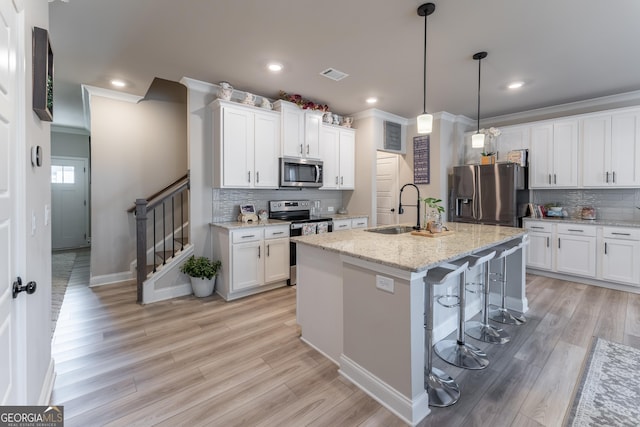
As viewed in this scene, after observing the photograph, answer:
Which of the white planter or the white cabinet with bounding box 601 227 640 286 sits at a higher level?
the white cabinet with bounding box 601 227 640 286

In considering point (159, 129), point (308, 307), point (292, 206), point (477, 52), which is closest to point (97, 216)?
point (159, 129)

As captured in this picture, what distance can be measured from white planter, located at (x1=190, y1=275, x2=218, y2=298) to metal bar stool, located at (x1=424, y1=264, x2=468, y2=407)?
2618 mm

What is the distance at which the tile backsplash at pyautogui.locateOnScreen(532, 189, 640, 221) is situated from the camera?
4.18 metres

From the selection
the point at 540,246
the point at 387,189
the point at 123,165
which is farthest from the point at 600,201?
the point at 123,165

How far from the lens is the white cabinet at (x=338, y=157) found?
15.6 feet

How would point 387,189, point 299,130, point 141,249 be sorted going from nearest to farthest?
point 141,249 < point 299,130 < point 387,189

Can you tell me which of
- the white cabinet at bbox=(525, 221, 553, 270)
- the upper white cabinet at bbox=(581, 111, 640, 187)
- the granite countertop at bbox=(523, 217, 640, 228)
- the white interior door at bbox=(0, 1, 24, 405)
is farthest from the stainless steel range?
the upper white cabinet at bbox=(581, 111, 640, 187)

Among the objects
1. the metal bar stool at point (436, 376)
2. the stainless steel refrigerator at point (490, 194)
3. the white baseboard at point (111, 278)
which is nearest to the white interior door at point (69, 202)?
the white baseboard at point (111, 278)

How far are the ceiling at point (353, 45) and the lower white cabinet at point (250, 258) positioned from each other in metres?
1.89

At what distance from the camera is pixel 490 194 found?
4699 millimetres

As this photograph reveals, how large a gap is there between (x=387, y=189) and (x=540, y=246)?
2658 mm

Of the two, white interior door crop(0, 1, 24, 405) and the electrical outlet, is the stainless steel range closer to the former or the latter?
the electrical outlet

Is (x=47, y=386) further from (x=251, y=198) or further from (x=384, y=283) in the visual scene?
(x=251, y=198)

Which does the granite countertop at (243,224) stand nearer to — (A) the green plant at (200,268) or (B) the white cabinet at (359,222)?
(A) the green plant at (200,268)
